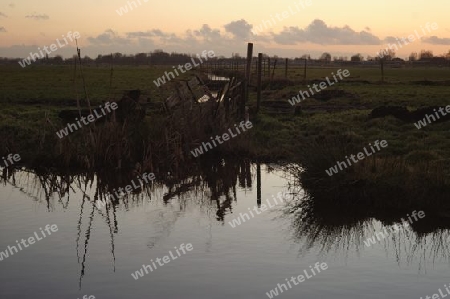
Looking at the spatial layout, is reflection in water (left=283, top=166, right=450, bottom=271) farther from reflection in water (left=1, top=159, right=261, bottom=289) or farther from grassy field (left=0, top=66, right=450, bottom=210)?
→ reflection in water (left=1, top=159, right=261, bottom=289)

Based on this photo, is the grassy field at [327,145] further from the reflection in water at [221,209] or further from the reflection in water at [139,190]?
the reflection in water at [139,190]

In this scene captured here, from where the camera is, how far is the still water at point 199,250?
24.3 ft

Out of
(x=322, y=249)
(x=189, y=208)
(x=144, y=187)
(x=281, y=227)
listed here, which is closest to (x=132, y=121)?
(x=144, y=187)

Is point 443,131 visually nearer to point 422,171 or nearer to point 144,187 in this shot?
point 422,171

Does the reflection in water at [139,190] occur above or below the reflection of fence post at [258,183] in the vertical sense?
above

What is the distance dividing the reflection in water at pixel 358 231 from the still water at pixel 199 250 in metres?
0.03

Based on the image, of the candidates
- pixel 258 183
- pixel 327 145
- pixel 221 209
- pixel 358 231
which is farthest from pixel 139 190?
pixel 358 231

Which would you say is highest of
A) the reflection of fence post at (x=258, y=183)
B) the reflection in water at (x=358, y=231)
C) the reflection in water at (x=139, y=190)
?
the reflection in water at (x=139, y=190)

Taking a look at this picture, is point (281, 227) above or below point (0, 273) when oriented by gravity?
below

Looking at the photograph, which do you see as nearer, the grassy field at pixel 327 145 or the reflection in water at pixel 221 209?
the reflection in water at pixel 221 209

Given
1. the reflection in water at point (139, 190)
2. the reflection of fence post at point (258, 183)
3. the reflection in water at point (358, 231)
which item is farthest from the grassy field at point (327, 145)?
the reflection in water at point (139, 190)

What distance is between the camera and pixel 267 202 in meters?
12.2

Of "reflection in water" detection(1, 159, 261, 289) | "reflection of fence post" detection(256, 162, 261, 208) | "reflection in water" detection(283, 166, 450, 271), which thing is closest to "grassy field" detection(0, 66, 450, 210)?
"reflection in water" detection(283, 166, 450, 271)

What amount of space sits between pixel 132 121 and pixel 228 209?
5.94 meters
